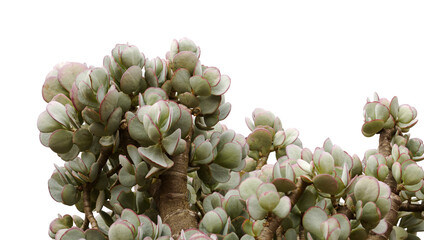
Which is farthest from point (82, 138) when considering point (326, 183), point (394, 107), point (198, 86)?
point (394, 107)

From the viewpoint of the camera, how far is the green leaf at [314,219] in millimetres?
873

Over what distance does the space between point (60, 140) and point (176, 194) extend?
240 mm

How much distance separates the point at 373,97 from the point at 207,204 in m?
0.53

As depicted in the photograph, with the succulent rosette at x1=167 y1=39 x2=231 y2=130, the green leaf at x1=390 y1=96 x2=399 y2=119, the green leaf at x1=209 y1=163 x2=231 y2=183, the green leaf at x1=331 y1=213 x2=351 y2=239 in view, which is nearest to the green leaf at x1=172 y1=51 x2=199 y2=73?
the succulent rosette at x1=167 y1=39 x2=231 y2=130

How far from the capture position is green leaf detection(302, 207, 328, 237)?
87 cm

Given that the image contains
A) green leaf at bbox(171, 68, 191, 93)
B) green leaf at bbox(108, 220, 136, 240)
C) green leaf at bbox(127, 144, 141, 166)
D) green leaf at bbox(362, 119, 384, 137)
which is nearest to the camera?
green leaf at bbox(108, 220, 136, 240)

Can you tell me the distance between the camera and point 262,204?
86 cm

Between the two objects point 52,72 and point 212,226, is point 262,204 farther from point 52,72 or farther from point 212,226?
point 52,72

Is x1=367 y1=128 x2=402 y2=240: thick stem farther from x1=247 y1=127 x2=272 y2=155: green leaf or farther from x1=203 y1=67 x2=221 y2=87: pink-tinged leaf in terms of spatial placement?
x1=203 y1=67 x2=221 y2=87: pink-tinged leaf

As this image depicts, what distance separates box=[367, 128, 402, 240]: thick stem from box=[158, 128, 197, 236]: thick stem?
0.38m

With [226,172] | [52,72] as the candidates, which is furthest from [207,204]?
[52,72]

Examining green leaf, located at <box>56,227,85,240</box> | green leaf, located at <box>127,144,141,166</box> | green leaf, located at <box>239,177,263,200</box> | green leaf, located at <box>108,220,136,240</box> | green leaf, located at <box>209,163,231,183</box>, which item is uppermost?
green leaf, located at <box>127,144,141,166</box>

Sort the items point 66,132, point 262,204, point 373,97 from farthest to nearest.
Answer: point 373,97 → point 66,132 → point 262,204

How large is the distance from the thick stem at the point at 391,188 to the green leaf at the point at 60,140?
0.62 meters
